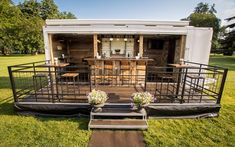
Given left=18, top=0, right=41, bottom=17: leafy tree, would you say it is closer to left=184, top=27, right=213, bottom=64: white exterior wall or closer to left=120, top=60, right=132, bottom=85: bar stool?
left=120, top=60, right=132, bottom=85: bar stool

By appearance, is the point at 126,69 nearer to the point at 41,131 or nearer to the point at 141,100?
the point at 141,100

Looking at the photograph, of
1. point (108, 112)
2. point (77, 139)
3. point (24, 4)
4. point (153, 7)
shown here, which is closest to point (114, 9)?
point (153, 7)


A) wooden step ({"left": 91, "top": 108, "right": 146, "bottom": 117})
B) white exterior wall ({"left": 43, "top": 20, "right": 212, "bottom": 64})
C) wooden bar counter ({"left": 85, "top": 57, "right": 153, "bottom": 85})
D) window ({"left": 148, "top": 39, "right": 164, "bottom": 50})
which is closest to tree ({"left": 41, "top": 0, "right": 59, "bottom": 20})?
window ({"left": 148, "top": 39, "right": 164, "bottom": 50})

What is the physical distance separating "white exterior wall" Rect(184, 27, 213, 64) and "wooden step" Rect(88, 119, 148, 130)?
13.3 feet

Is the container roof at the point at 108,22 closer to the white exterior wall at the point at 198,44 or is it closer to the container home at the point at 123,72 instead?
the container home at the point at 123,72

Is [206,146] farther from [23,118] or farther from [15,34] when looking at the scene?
[15,34]

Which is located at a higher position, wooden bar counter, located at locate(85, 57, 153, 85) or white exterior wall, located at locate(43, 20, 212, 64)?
white exterior wall, located at locate(43, 20, 212, 64)

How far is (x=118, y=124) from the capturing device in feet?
10.8

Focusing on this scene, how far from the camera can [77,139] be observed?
2900 millimetres

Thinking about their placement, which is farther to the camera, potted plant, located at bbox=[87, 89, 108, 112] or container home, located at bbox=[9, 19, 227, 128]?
container home, located at bbox=[9, 19, 227, 128]

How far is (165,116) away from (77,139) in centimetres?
222

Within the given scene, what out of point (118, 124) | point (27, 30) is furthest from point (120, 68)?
point (27, 30)

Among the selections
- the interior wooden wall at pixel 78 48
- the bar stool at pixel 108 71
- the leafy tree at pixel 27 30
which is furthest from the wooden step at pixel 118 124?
the leafy tree at pixel 27 30

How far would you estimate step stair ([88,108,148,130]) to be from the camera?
3.23 metres
